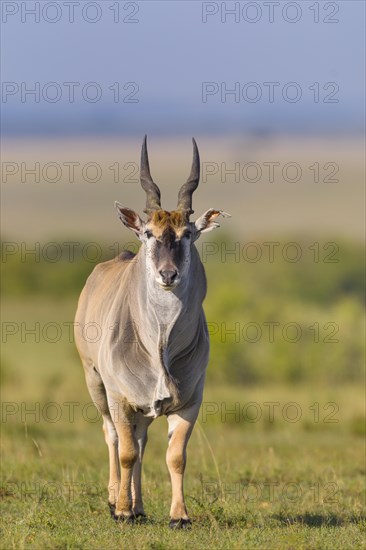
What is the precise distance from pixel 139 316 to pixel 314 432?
527 inches

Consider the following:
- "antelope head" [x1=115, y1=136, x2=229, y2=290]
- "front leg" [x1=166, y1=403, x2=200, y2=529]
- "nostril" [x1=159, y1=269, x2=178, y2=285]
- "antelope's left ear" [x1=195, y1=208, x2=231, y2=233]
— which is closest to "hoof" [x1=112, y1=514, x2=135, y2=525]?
"front leg" [x1=166, y1=403, x2=200, y2=529]

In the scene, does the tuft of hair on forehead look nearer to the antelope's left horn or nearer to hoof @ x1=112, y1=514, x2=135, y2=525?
the antelope's left horn

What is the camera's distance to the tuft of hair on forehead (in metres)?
10.9

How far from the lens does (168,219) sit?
429 inches

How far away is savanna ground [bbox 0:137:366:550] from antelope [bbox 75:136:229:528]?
577mm

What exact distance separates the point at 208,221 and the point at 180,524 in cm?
253

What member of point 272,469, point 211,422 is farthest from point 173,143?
point 272,469

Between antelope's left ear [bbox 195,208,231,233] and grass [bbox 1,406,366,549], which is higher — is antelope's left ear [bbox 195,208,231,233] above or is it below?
above

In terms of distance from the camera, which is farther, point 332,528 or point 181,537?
point 332,528

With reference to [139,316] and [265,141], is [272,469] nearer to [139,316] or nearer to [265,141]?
[139,316]

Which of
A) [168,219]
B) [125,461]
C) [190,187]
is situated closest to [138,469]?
[125,461]

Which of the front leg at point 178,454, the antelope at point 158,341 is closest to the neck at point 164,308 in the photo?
the antelope at point 158,341

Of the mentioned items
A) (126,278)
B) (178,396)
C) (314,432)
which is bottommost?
(314,432)

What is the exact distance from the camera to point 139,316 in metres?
11.4
